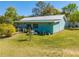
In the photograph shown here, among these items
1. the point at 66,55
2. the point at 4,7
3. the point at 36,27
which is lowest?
the point at 66,55

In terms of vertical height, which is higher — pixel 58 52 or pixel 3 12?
pixel 3 12

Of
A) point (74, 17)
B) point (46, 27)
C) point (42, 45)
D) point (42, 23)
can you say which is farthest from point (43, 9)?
point (42, 45)

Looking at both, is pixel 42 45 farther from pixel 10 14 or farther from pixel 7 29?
pixel 10 14

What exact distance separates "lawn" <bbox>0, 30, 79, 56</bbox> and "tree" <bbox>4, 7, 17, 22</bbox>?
51 centimetres

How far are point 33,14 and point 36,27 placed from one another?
44 centimetres

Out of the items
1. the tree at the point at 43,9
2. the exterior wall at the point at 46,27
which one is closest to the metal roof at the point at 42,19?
the tree at the point at 43,9

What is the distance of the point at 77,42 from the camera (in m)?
8.21

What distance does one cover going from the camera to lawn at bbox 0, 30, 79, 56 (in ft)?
26.1

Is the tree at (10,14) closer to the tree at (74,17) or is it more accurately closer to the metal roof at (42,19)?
the metal roof at (42,19)

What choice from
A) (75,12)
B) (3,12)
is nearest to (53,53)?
(75,12)

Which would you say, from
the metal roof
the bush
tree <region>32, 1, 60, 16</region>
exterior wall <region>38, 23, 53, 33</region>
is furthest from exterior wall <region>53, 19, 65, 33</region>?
the bush

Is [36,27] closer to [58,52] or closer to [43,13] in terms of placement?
[43,13]

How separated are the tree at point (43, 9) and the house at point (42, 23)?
0.39 ft

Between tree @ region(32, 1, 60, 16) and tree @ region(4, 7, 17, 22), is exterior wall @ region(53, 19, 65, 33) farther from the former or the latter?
tree @ region(4, 7, 17, 22)
